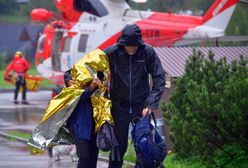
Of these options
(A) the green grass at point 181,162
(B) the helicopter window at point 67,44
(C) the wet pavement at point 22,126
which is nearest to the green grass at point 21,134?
(C) the wet pavement at point 22,126

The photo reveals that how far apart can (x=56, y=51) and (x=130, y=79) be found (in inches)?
716

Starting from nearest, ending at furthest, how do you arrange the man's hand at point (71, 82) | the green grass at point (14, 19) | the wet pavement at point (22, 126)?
the man's hand at point (71, 82), the wet pavement at point (22, 126), the green grass at point (14, 19)

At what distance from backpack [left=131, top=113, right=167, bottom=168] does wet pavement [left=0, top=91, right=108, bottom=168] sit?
414cm

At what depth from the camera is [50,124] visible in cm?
926

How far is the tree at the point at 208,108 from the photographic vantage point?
10406 mm

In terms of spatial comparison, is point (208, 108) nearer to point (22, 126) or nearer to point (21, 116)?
point (22, 126)

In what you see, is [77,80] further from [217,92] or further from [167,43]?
[167,43]

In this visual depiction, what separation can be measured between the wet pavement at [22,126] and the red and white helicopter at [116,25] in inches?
75.5

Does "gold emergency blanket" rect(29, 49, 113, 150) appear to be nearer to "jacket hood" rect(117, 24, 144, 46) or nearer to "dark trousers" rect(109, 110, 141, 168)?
"dark trousers" rect(109, 110, 141, 168)

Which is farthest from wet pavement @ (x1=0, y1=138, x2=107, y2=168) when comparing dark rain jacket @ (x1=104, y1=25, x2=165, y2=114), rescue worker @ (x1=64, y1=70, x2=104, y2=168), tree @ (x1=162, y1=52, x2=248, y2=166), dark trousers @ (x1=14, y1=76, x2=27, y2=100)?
dark trousers @ (x1=14, y1=76, x2=27, y2=100)

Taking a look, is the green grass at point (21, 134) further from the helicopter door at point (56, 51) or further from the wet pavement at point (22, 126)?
the helicopter door at point (56, 51)

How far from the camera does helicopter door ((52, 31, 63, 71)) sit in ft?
87.4

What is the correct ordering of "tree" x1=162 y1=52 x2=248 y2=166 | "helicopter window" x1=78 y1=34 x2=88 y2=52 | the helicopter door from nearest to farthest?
"tree" x1=162 y1=52 x2=248 y2=166, "helicopter window" x1=78 y1=34 x2=88 y2=52, the helicopter door

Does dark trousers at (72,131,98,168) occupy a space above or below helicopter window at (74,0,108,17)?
below
